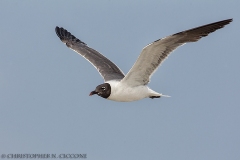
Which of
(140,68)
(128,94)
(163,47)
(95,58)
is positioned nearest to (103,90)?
(128,94)

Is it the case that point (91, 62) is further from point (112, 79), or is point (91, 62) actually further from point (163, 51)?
point (163, 51)

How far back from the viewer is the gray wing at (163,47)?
1404cm

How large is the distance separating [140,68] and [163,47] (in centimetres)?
82

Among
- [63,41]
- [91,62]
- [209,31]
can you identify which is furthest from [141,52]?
[63,41]

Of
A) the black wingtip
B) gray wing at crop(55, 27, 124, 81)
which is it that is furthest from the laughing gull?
the black wingtip

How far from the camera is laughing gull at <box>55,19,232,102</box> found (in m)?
14.2

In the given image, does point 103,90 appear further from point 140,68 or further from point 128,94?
point 140,68

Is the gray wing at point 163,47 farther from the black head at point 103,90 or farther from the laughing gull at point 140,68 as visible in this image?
the black head at point 103,90

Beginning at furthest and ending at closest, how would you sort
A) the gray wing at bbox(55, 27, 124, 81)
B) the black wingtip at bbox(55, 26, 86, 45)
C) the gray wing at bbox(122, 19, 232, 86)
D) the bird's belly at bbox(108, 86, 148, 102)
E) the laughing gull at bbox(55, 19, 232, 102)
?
1. the black wingtip at bbox(55, 26, 86, 45)
2. the gray wing at bbox(55, 27, 124, 81)
3. the bird's belly at bbox(108, 86, 148, 102)
4. the laughing gull at bbox(55, 19, 232, 102)
5. the gray wing at bbox(122, 19, 232, 86)

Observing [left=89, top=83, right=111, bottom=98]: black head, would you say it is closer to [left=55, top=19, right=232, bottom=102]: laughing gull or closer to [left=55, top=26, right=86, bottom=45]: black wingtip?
[left=55, top=19, right=232, bottom=102]: laughing gull

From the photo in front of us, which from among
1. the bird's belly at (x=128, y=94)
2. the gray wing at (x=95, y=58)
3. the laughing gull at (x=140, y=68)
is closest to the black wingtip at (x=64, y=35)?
the gray wing at (x=95, y=58)

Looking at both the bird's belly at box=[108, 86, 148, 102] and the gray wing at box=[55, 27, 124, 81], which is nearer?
the bird's belly at box=[108, 86, 148, 102]

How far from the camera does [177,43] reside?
14375 millimetres

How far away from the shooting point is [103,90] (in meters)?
15.2
